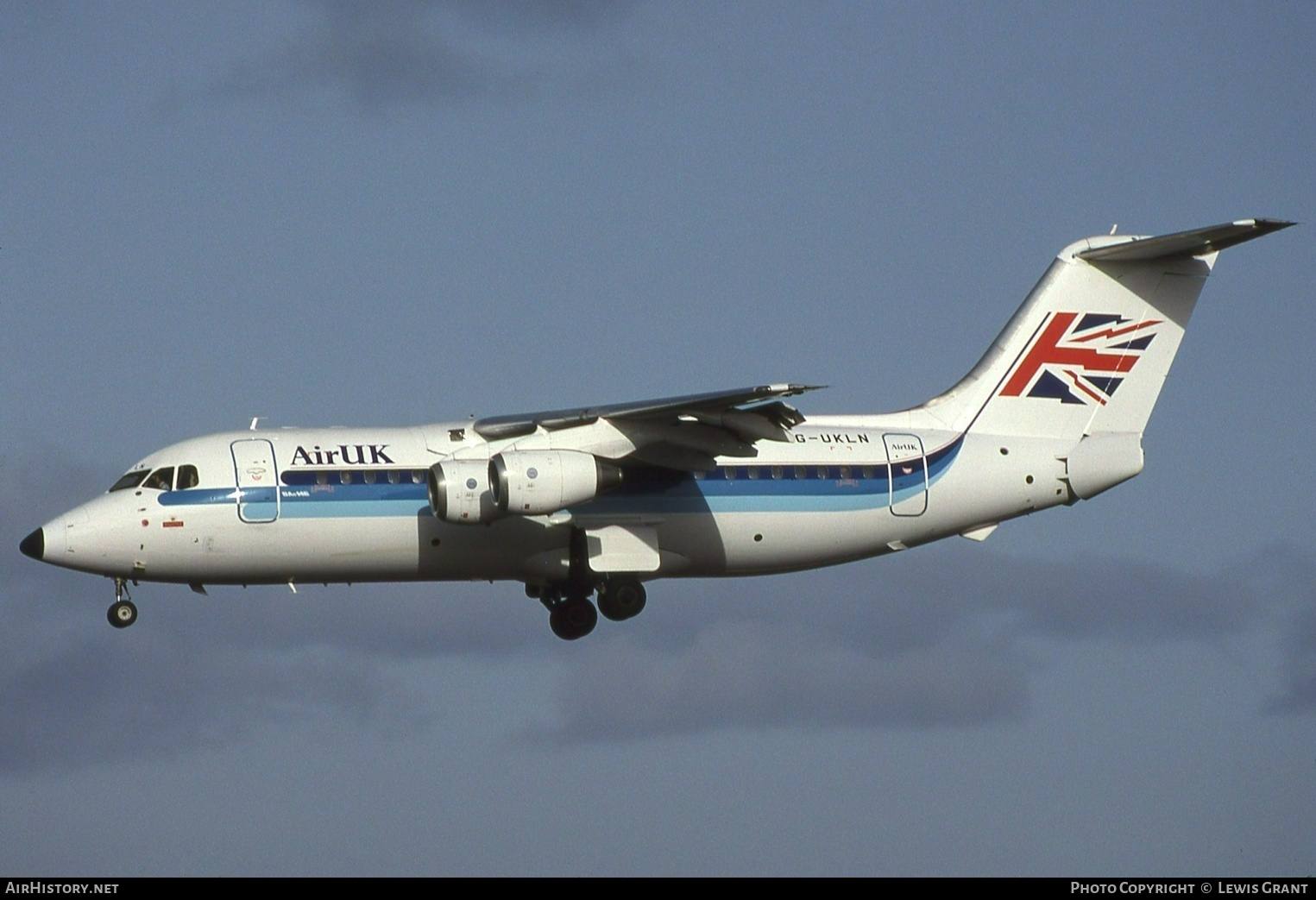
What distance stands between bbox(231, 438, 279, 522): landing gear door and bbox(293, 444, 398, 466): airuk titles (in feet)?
1.29

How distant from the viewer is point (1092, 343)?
35469mm

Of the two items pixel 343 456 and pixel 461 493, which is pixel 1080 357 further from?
pixel 343 456

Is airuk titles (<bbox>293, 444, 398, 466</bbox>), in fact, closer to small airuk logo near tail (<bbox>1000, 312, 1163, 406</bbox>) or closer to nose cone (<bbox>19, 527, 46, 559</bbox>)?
nose cone (<bbox>19, 527, 46, 559</bbox>)

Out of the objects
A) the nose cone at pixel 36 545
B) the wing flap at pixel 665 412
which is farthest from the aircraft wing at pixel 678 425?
the nose cone at pixel 36 545

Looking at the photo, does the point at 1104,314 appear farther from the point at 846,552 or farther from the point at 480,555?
the point at 480,555

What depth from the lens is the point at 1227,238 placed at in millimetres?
34312

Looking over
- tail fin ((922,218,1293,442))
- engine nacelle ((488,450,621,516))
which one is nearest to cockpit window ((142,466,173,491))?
engine nacelle ((488,450,621,516))

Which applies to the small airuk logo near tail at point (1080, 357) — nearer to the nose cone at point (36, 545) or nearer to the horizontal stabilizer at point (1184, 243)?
the horizontal stabilizer at point (1184, 243)

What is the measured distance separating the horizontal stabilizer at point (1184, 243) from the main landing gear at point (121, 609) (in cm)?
1546

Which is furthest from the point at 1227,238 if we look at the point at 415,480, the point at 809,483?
the point at 415,480

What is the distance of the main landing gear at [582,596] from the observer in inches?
1271

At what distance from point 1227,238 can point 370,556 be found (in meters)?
13.8

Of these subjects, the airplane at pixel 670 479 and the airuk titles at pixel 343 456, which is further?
the airuk titles at pixel 343 456

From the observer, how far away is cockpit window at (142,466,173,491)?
31125 millimetres
